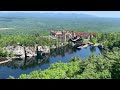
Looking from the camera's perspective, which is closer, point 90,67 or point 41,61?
point 90,67

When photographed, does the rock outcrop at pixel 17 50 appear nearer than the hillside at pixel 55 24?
Yes

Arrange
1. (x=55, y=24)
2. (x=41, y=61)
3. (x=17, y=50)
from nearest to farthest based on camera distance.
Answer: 1. (x=41, y=61)
2. (x=17, y=50)
3. (x=55, y=24)

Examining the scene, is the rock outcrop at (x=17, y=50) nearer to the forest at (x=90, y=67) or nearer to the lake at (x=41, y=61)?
the lake at (x=41, y=61)

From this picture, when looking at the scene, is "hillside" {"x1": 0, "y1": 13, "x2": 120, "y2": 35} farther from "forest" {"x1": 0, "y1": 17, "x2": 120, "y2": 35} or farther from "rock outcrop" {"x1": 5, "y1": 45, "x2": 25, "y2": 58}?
"rock outcrop" {"x1": 5, "y1": 45, "x2": 25, "y2": 58}

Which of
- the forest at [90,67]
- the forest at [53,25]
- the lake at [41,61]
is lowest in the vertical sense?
the lake at [41,61]

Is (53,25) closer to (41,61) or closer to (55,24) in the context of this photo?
(55,24)

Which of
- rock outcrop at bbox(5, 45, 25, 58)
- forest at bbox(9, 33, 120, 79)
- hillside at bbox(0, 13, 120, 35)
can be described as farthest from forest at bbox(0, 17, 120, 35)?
forest at bbox(9, 33, 120, 79)

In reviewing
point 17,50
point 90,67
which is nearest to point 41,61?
point 17,50

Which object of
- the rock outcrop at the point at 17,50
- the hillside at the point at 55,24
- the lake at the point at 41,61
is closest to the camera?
the lake at the point at 41,61

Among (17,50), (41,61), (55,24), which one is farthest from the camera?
(55,24)

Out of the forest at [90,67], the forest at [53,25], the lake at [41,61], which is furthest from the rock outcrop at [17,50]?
the forest at [90,67]
